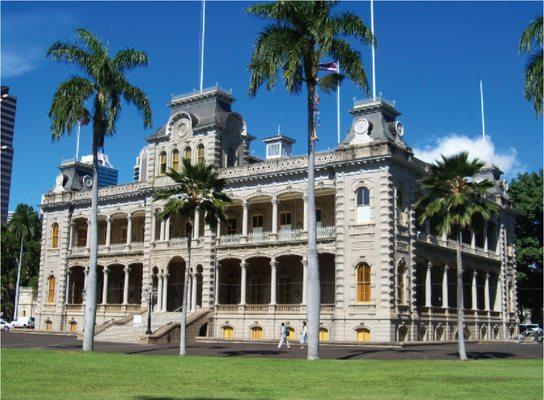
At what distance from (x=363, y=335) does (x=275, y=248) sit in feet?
29.8

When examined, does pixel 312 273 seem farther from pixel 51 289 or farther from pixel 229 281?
pixel 51 289

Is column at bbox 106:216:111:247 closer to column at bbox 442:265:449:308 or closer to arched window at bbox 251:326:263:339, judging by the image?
arched window at bbox 251:326:263:339

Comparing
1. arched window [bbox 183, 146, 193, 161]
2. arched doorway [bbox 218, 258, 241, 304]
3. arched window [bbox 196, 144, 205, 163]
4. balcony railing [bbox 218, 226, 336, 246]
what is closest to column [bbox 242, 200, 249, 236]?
balcony railing [bbox 218, 226, 336, 246]

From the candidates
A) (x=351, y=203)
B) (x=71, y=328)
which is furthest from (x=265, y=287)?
(x=71, y=328)

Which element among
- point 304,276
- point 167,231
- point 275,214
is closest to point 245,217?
point 275,214

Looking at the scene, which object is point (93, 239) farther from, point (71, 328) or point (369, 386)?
point (71, 328)

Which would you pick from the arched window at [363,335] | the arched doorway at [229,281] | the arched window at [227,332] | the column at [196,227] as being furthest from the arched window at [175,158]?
the arched window at [363,335]

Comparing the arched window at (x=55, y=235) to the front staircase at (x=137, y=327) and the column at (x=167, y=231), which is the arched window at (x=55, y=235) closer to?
the column at (x=167, y=231)

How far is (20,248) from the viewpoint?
79.3m

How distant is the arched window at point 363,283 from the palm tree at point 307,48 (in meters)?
14.8

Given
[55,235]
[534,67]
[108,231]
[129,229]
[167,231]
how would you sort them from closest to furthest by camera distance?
[534,67], [167,231], [129,229], [108,231], [55,235]

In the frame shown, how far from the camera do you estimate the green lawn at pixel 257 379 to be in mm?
15297

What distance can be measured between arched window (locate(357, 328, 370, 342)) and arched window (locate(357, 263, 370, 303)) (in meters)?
1.86

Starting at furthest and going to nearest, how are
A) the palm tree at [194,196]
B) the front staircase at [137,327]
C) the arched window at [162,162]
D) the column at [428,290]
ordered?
the arched window at [162,162]
the column at [428,290]
the front staircase at [137,327]
the palm tree at [194,196]
